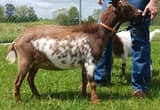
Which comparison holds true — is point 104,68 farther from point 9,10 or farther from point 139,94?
point 9,10

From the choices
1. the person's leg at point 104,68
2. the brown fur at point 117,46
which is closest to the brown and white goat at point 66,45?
the person's leg at point 104,68

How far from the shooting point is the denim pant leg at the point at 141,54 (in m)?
6.61

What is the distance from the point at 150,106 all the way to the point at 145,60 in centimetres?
87

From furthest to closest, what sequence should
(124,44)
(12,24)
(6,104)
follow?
1. (12,24)
2. (124,44)
3. (6,104)

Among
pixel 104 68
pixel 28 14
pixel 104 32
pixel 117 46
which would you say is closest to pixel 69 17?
pixel 28 14

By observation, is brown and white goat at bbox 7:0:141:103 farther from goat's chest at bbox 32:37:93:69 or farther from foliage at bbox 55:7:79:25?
foliage at bbox 55:7:79:25

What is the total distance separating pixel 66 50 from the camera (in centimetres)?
617

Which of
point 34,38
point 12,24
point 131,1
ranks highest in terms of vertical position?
point 131,1

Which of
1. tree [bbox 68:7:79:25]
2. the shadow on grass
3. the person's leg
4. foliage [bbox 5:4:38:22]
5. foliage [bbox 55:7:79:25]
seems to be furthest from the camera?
foliage [bbox 5:4:38:22]

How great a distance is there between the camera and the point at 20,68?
20.2 ft

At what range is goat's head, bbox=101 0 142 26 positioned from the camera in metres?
6.25

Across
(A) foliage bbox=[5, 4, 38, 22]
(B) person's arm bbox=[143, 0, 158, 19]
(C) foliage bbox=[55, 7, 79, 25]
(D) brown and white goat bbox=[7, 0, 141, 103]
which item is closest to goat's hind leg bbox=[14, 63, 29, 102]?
(D) brown and white goat bbox=[7, 0, 141, 103]

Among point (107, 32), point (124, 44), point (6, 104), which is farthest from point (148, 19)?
point (124, 44)

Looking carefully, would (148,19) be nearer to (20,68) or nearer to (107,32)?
(107,32)
